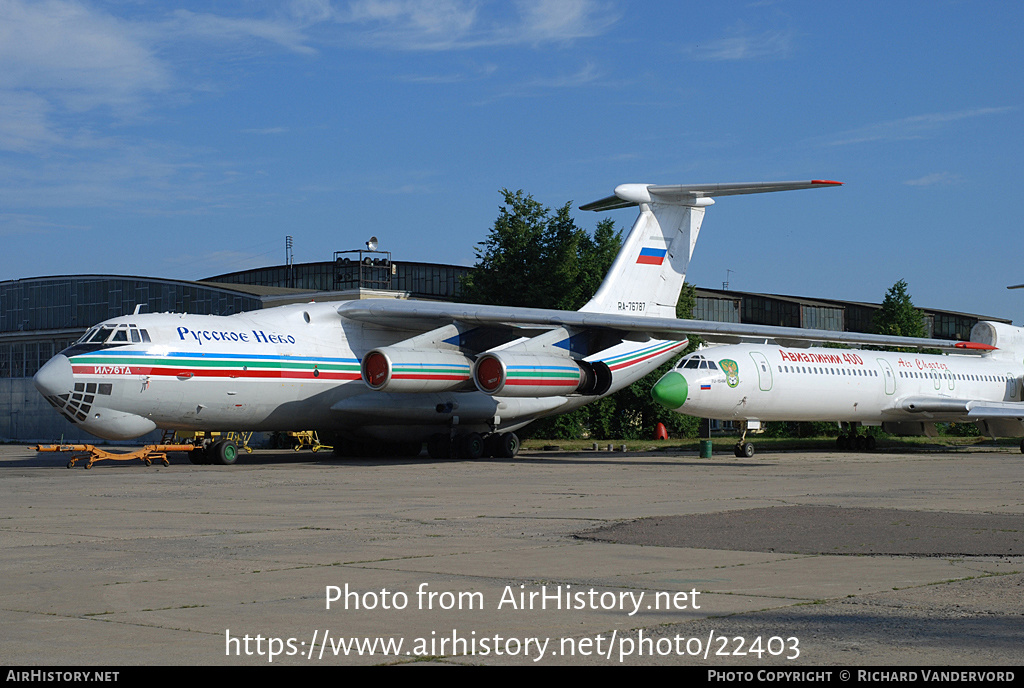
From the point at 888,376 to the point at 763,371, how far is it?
659cm

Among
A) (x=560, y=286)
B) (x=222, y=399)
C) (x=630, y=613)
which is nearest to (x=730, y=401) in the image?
(x=222, y=399)

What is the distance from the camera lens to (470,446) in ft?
83.1

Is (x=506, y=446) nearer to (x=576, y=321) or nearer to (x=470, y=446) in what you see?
(x=470, y=446)

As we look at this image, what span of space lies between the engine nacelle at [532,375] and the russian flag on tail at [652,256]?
5259 millimetres

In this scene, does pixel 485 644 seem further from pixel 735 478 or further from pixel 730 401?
pixel 730 401

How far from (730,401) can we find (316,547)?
61.8ft

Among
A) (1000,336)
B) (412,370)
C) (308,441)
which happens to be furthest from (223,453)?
(1000,336)

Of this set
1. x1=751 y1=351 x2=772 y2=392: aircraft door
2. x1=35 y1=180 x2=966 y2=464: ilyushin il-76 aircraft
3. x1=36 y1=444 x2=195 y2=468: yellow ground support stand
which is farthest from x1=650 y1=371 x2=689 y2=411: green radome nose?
x1=36 y1=444 x2=195 y2=468: yellow ground support stand

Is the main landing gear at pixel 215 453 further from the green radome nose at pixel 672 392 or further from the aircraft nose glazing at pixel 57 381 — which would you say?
the green radome nose at pixel 672 392

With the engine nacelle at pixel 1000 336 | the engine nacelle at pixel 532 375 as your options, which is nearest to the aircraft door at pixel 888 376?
the engine nacelle at pixel 1000 336

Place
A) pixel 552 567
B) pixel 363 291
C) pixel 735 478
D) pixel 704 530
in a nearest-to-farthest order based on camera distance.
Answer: pixel 552 567
pixel 704 530
pixel 735 478
pixel 363 291

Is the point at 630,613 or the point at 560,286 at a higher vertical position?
the point at 560,286

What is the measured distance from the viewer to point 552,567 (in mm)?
7590

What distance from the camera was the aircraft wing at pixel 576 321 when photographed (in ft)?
76.2
